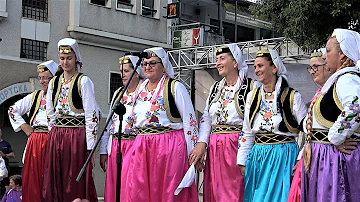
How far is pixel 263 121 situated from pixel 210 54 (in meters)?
12.6

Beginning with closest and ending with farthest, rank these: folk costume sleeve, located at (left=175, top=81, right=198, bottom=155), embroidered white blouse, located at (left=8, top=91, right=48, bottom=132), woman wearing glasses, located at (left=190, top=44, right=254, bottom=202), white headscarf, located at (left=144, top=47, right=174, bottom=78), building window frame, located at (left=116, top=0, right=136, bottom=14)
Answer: folk costume sleeve, located at (left=175, top=81, right=198, bottom=155) → white headscarf, located at (left=144, top=47, right=174, bottom=78) → woman wearing glasses, located at (left=190, top=44, right=254, bottom=202) → embroidered white blouse, located at (left=8, top=91, right=48, bottom=132) → building window frame, located at (left=116, top=0, right=136, bottom=14)

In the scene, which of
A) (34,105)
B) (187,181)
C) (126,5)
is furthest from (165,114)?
(126,5)

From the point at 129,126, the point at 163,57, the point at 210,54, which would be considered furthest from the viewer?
the point at 210,54

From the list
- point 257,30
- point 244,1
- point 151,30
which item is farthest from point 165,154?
point 257,30

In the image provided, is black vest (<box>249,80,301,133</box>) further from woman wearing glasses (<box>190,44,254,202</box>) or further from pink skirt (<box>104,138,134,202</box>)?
pink skirt (<box>104,138,134,202</box>)

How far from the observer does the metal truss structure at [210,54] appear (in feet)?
54.6

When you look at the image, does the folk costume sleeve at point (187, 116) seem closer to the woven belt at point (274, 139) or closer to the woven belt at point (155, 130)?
the woven belt at point (155, 130)

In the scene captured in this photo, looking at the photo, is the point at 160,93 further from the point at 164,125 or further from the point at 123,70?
the point at 123,70

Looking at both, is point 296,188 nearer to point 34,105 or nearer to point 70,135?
point 70,135

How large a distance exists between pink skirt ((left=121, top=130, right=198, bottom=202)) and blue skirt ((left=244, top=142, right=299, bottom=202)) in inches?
24.6

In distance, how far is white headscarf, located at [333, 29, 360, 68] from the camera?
534 centimetres

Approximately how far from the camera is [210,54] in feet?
62.9

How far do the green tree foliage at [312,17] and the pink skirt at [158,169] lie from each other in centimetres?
635

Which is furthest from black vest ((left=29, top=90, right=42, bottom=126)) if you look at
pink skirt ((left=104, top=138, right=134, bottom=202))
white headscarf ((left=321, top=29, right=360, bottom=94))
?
white headscarf ((left=321, top=29, right=360, bottom=94))
